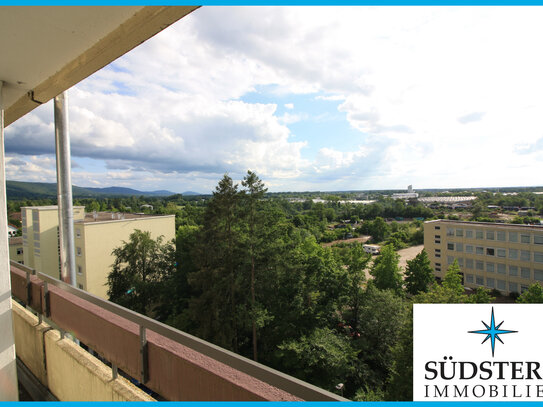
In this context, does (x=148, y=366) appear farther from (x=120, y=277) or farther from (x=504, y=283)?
(x=504, y=283)

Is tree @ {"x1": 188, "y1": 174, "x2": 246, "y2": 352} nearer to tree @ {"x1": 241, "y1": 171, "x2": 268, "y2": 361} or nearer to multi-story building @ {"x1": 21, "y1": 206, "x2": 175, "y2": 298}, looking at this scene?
tree @ {"x1": 241, "y1": 171, "x2": 268, "y2": 361}

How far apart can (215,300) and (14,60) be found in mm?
10285

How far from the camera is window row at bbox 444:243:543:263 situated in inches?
787

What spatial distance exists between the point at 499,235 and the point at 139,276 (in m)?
25.2

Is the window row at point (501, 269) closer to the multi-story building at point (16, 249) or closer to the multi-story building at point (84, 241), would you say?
the multi-story building at point (84, 241)

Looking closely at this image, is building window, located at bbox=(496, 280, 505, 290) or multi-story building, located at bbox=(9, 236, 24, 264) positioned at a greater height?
multi-story building, located at bbox=(9, 236, 24, 264)

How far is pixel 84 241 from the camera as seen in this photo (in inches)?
635

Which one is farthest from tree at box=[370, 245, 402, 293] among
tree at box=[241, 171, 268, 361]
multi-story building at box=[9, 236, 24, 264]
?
multi-story building at box=[9, 236, 24, 264]

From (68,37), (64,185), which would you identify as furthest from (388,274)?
(68,37)

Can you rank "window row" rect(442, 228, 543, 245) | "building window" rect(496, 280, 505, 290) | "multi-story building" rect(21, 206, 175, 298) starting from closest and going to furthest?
"multi-story building" rect(21, 206, 175, 298) < "window row" rect(442, 228, 543, 245) < "building window" rect(496, 280, 505, 290)

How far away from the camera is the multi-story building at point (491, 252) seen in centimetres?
2017

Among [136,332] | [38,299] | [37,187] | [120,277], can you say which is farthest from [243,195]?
[37,187]

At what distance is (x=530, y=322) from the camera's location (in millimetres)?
4441

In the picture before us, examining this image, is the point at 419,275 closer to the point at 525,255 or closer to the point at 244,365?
the point at 525,255
